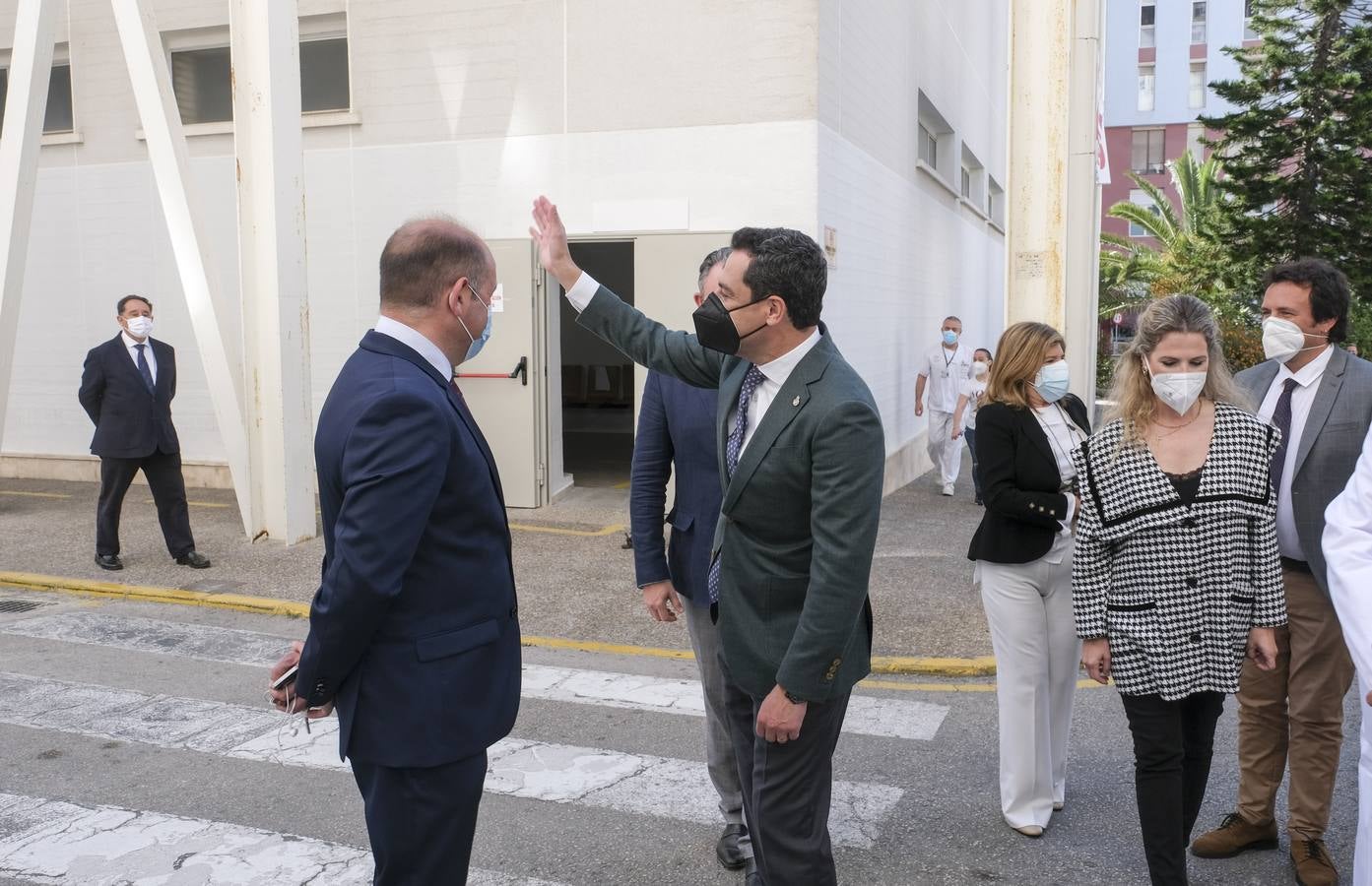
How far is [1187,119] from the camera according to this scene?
174 ft

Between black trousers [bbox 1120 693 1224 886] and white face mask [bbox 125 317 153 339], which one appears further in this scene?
white face mask [bbox 125 317 153 339]

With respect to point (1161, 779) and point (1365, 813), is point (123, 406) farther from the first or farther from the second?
point (1365, 813)

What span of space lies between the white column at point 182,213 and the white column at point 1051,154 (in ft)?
21.4

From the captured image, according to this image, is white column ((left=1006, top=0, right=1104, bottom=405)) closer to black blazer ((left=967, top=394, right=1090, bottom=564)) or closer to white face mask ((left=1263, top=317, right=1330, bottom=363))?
white face mask ((left=1263, top=317, right=1330, bottom=363))

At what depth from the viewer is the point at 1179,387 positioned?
11.6 feet

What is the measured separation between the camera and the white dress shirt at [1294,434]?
4078mm

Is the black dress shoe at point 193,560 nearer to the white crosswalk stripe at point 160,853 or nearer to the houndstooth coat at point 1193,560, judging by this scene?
the white crosswalk stripe at point 160,853

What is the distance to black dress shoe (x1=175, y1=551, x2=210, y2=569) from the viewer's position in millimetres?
8977

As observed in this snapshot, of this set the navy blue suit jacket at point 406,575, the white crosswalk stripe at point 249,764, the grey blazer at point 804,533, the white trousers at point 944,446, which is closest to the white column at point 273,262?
the white crosswalk stripe at point 249,764

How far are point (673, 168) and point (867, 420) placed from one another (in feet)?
26.0

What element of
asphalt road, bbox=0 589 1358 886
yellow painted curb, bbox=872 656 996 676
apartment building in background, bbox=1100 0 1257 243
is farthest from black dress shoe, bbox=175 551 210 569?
apartment building in background, bbox=1100 0 1257 243

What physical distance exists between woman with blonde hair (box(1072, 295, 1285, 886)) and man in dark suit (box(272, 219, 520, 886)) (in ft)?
6.24

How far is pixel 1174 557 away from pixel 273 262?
7857 millimetres

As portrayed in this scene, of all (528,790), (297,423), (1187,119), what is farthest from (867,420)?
(1187,119)
